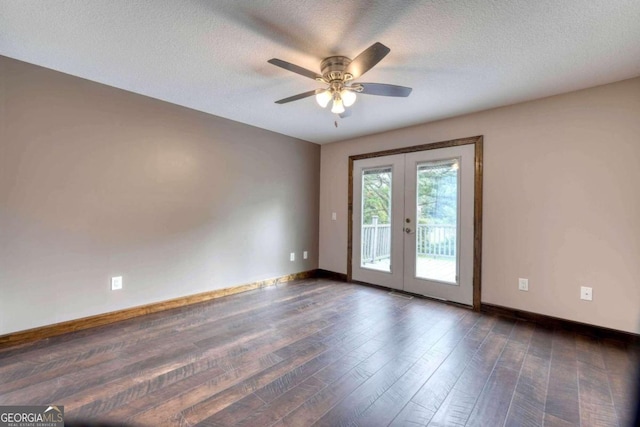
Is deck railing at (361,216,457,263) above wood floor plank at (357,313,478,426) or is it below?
above

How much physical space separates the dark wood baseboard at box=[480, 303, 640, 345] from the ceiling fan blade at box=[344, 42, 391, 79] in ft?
9.58

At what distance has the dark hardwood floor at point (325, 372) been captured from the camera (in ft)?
5.12

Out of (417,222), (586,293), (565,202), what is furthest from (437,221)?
(586,293)

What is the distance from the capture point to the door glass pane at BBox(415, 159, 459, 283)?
3.49 metres

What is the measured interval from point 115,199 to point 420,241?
11.8 ft

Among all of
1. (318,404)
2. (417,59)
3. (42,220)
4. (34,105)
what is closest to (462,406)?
(318,404)

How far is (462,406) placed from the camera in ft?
5.36

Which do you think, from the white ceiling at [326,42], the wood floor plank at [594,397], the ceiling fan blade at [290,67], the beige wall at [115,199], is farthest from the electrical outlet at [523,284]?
the beige wall at [115,199]

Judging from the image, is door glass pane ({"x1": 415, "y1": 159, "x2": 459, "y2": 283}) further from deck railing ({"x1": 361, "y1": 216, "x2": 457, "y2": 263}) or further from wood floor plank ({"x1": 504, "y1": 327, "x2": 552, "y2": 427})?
wood floor plank ({"x1": 504, "y1": 327, "x2": 552, "y2": 427})

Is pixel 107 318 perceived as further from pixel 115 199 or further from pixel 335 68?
pixel 335 68

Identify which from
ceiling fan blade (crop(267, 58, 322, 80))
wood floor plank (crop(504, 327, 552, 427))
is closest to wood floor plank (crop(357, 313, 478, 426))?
wood floor plank (crop(504, 327, 552, 427))

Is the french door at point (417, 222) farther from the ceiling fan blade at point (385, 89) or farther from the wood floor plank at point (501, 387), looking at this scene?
the ceiling fan blade at point (385, 89)

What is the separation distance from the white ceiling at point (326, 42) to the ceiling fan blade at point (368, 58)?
0.67 feet

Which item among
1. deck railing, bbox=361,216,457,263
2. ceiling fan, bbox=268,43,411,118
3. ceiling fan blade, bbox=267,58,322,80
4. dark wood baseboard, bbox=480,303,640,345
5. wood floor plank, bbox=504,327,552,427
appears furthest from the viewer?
deck railing, bbox=361,216,457,263
